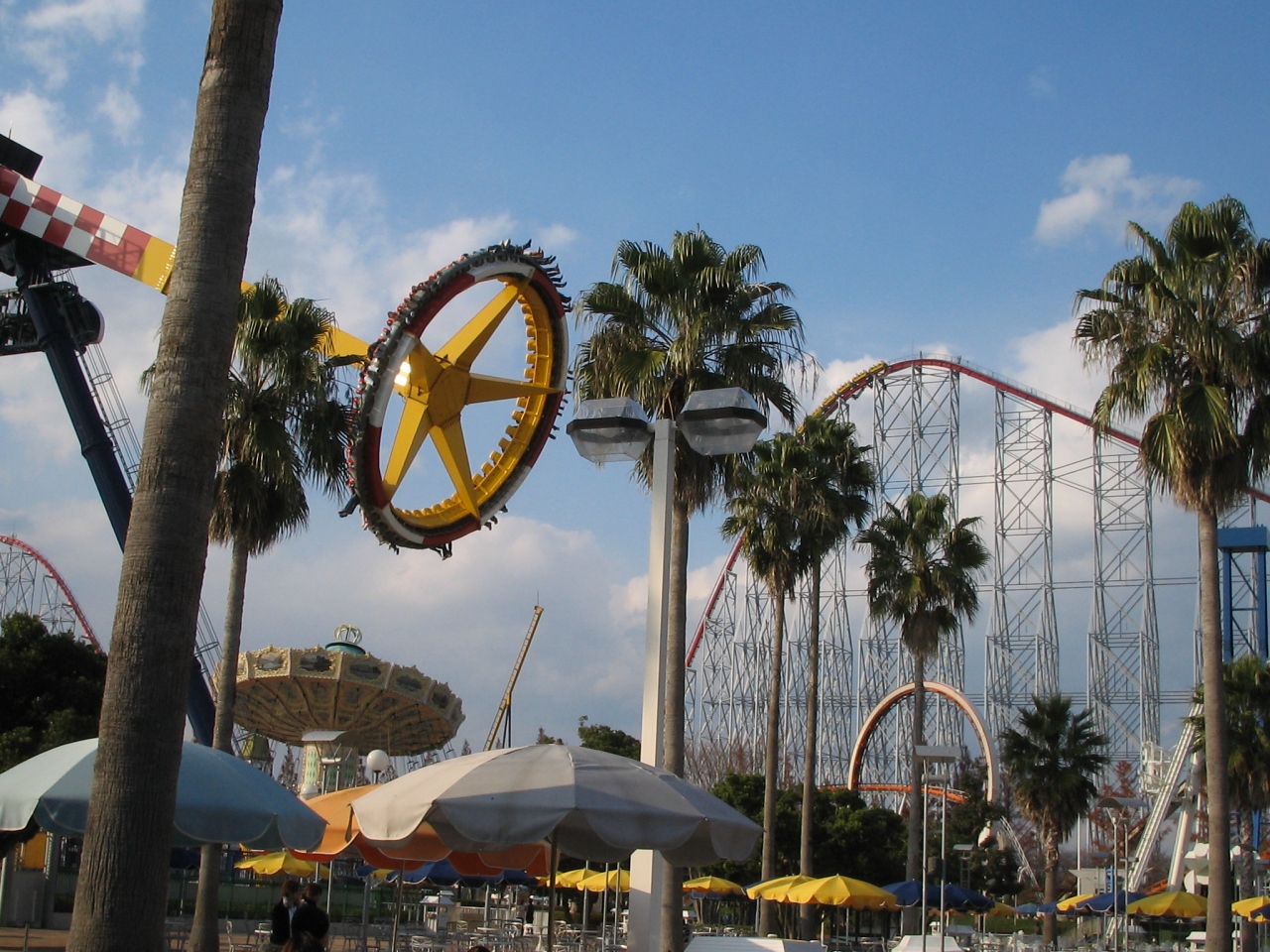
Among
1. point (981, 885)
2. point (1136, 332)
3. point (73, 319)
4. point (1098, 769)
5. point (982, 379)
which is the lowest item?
point (981, 885)

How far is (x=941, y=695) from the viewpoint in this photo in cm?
5428

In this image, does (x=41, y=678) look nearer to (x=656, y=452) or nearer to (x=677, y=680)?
(x=677, y=680)

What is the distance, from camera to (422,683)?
3969 cm

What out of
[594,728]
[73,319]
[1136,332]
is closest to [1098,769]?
[1136,332]

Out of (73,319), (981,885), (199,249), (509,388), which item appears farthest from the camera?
(981,885)

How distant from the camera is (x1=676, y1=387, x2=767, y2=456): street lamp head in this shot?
10.0 m

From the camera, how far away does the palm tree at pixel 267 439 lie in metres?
18.0

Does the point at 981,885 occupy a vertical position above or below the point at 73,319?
below

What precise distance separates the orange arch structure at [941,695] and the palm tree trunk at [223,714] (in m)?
Answer: 34.7

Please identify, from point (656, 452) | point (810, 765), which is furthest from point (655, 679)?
point (810, 765)

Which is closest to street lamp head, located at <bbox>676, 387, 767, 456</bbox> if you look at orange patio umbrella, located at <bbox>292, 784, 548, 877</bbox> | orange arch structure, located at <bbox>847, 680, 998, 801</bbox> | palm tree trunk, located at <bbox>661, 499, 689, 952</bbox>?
orange patio umbrella, located at <bbox>292, 784, 548, 877</bbox>

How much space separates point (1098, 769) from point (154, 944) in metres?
28.5

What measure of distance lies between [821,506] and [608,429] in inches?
715

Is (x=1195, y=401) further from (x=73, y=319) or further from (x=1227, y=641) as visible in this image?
(x=1227, y=641)
